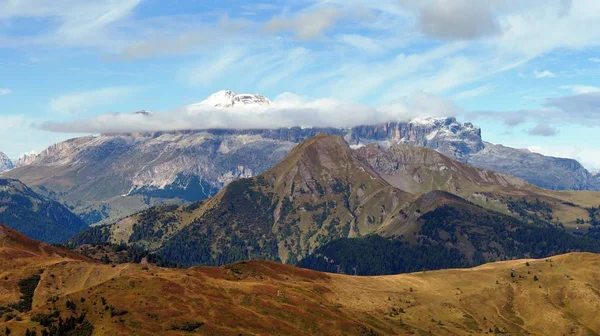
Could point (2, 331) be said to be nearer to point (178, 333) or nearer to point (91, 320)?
point (91, 320)

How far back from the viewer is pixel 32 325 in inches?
7426

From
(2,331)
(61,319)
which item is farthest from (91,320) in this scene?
(2,331)

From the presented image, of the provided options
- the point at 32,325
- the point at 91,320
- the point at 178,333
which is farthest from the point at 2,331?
the point at 178,333

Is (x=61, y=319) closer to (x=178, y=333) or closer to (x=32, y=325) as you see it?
(x=32, y=325)

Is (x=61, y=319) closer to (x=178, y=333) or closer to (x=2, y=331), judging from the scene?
(x=2, y=331)

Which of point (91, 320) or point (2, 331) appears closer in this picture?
point (2, 331)

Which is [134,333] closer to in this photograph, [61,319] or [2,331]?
[61,319]

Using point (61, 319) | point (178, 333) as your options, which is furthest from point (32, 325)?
point (178, 333)

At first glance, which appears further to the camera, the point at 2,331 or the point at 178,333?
the point at 178,333

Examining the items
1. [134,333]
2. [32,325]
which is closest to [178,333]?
[134,333]

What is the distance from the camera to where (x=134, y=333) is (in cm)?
19075

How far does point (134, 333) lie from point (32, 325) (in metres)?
29.1

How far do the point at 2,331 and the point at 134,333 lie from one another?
117ft

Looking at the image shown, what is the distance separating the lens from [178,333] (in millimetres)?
198375
